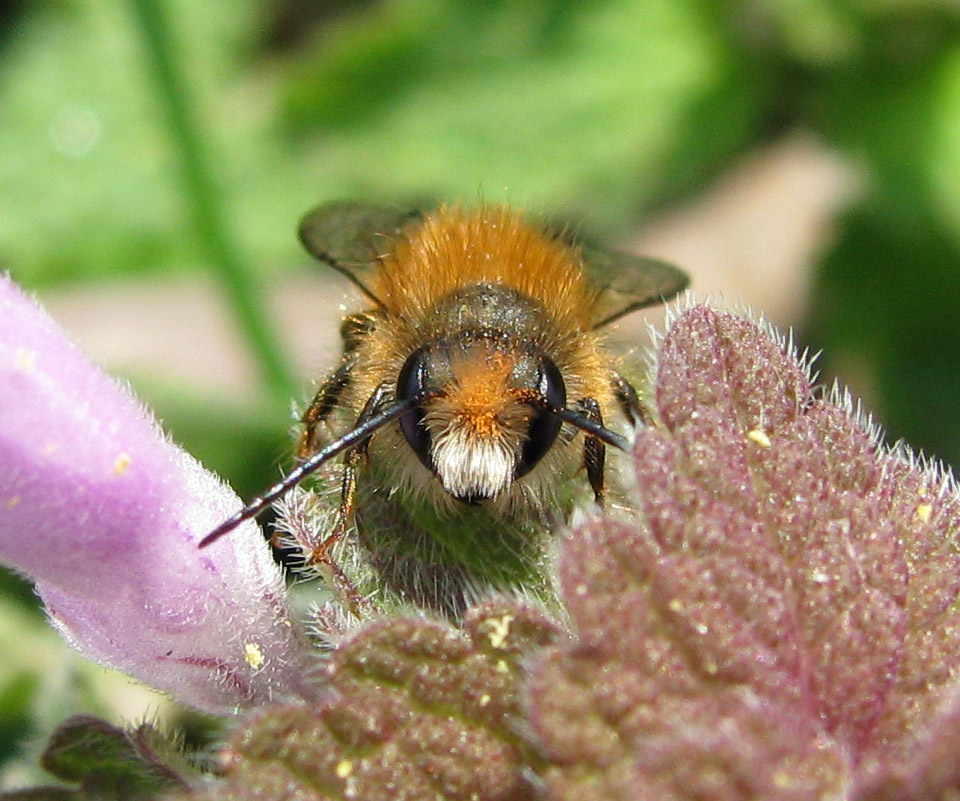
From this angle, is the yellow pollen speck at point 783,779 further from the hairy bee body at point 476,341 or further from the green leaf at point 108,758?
the green leaf at point 108,758

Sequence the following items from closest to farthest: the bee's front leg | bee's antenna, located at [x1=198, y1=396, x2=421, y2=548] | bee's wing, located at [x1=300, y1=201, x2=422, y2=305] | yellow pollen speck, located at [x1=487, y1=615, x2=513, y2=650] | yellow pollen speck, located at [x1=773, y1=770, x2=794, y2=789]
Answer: yellow pollen speck, located at [x1=773, y1=770, x2=794, y2=789] → yellow pollen speck, located at [x1=487, y1=615, x2=513, y2=650] → bee's antenna, located at [x1=198, y1=396, x2=421, y2=548] → the bee's front leg → bee's wing, located at [x1=300, y1=201, x2=422, y2=305]

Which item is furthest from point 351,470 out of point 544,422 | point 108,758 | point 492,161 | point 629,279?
point 492,161

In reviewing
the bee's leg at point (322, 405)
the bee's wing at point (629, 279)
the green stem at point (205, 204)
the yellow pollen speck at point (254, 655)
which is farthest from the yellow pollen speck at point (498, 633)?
the green stem at point (205, 204)

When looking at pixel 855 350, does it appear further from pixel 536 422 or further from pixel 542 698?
pixel 542 698

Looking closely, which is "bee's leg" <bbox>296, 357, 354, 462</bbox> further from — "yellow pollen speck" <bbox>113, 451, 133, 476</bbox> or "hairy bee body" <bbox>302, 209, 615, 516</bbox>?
"yellow pollen speck" <bbox>113, 451, 133, 476</bbox>

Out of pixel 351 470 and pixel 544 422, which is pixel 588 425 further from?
Result: pixel 351 470

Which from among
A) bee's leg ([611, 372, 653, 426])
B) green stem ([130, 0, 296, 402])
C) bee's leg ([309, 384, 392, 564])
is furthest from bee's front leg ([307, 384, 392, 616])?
green stem ([130, 0, 296, 402])
